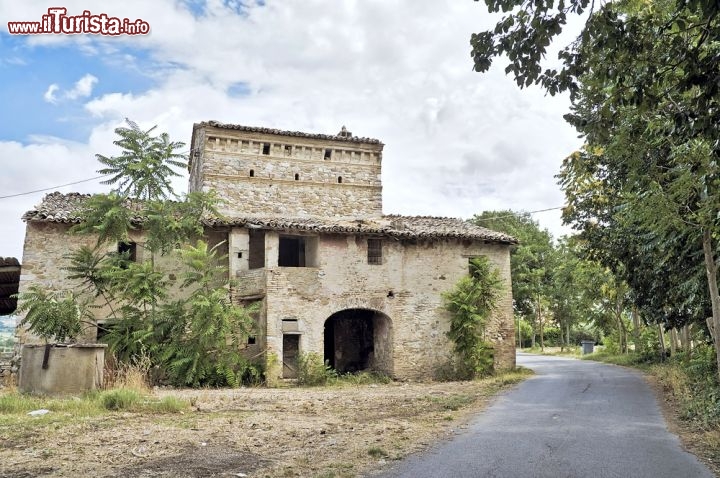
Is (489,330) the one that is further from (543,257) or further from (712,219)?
(543,257)

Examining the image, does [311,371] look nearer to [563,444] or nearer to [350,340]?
[350,340]

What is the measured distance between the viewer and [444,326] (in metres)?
21.2

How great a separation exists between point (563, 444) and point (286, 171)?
17.8 metres

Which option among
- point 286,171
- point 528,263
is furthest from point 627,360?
point 286,171

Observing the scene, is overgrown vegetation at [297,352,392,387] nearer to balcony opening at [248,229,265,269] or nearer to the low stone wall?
balcony opening at [248,229,265,269]

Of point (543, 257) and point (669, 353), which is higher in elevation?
point (543, 257)

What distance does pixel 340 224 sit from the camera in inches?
830

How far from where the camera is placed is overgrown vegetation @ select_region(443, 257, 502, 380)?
2042cm

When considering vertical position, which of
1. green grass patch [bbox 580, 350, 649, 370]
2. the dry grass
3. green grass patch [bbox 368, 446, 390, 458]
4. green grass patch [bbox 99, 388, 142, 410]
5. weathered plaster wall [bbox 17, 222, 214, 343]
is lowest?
green grass patch [bbox 368, 446, 390, 458]

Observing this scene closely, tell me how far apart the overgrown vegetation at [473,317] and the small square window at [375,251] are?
277cm

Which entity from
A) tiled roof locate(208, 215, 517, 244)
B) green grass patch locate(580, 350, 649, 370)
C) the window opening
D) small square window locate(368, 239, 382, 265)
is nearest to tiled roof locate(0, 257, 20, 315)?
tiled roof locate(208, 215, 517, 244)

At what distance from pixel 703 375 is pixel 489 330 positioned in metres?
7.83

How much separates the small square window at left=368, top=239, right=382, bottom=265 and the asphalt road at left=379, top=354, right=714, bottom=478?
7886 mm

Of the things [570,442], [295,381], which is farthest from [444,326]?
[570,442]
